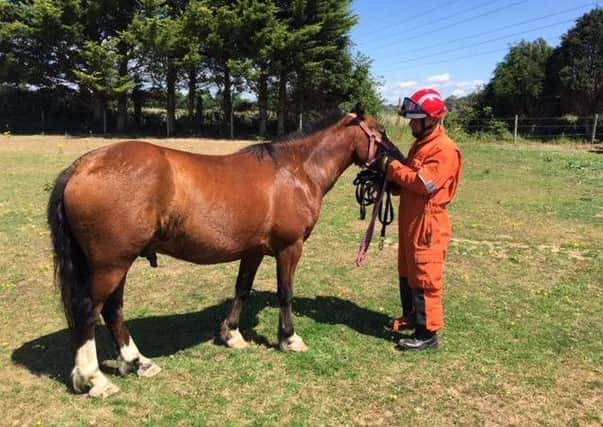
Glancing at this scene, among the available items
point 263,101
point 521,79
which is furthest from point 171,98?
point 521,79

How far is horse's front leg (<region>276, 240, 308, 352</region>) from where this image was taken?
444 centimetres

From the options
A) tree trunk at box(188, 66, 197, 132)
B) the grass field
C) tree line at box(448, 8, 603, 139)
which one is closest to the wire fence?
tree line at box(448, 8, 603, 139)

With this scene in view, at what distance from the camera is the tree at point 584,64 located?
27953mm

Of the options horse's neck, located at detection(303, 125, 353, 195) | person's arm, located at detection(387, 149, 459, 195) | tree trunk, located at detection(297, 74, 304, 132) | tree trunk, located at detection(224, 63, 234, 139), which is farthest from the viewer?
tree trunk, located at detection(224, 63, 234, 139)

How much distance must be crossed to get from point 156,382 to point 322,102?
90.2ft

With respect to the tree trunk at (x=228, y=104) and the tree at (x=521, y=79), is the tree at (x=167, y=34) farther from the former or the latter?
the tree at (x=521, y=79)

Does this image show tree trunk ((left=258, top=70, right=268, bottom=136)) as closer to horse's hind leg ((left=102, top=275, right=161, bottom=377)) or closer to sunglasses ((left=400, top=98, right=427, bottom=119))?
sunglasses ((left=400, top=98, right=427, bottom=119))

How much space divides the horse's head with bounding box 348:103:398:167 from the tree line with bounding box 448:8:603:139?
25.2 metres

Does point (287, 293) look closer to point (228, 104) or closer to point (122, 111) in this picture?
point (228, 104)

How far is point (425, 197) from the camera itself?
4410 mm

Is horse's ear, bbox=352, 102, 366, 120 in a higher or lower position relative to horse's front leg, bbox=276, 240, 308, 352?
higher

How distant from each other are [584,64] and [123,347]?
30846 mm

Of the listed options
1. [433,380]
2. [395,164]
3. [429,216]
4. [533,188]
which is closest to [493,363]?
[433,380]

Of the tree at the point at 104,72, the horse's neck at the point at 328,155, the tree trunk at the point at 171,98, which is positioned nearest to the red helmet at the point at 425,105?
the horse's neck at the point at 328,155
